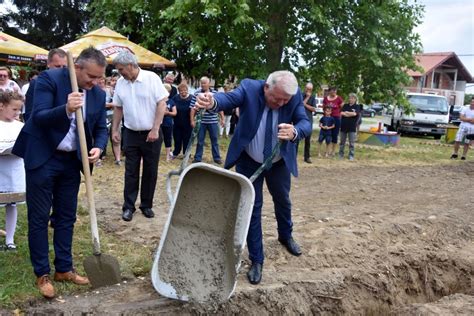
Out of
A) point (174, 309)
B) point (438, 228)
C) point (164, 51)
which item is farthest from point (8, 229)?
point (164, 51)

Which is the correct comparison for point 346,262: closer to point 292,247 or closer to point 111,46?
point 292,247

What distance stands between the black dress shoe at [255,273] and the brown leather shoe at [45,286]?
1697 millimetres

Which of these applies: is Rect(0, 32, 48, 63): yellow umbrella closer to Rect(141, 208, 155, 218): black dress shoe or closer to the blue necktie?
Rect(141, 208, 155, 218): black dress shoe

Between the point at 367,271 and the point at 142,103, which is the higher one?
the point at 142,103

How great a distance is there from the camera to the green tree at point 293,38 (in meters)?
13.7

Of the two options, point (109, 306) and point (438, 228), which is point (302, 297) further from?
point (438, 228)

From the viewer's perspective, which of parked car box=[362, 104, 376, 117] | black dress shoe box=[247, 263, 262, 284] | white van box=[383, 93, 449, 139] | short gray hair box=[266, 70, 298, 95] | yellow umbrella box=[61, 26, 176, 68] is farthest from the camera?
parked car box=[362, 104, 376, 117]

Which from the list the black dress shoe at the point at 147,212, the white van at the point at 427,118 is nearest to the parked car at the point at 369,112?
the white van at the point at 427,118

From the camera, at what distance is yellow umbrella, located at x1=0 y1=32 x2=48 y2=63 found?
38.3 feet

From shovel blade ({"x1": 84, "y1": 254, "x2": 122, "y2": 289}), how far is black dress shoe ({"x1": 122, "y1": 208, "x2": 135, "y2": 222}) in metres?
1.88

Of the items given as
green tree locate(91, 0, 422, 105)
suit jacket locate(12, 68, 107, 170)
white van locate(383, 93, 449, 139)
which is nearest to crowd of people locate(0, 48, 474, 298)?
suit jacket locate(12, 68, 107, 170)

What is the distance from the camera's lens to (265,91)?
14.4ft

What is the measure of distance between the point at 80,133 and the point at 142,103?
2.08 meters

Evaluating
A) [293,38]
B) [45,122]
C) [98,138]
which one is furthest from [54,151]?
[293,38]
